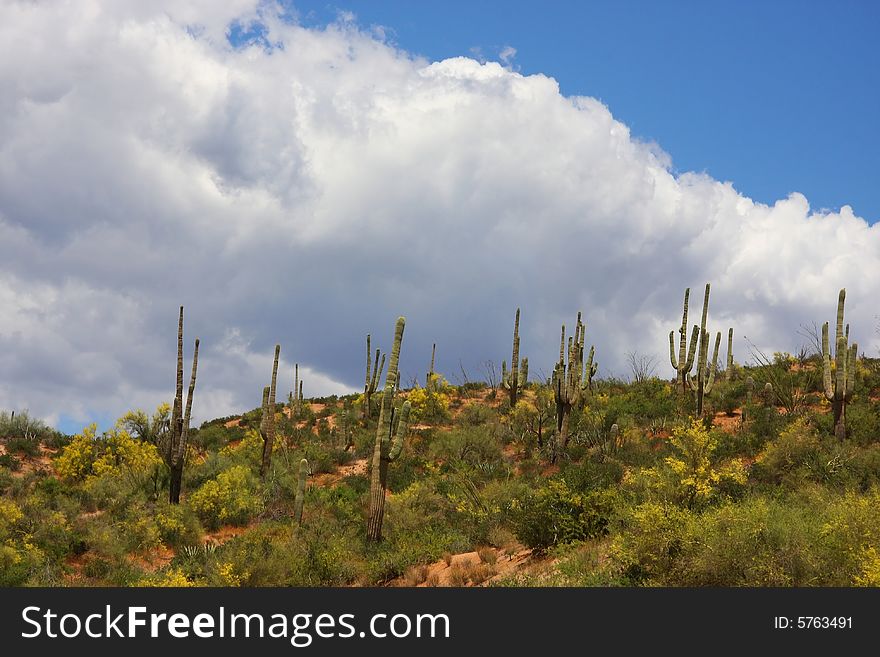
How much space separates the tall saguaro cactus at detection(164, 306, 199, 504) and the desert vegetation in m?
0.06

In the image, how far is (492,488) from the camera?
1998cm

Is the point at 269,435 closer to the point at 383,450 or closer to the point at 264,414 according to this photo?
the point at 264,414

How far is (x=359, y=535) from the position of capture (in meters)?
17.9

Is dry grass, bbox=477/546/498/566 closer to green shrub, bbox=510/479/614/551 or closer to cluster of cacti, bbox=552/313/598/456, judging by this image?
green shrub, bbox=510/479/614/551

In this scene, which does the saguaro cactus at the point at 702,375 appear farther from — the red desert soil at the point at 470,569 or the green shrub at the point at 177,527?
the green shrub at the point at 177,527

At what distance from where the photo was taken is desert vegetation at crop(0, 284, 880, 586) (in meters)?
10.6

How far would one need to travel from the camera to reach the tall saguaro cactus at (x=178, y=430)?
22.7 meters

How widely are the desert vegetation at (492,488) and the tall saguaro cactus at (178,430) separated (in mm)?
65

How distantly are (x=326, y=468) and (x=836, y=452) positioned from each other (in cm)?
1793

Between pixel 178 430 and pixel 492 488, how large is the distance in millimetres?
10721

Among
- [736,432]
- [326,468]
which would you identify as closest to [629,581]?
[736,432]

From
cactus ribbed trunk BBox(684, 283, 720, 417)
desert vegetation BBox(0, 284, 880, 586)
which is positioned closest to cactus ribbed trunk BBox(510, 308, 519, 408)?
desert vegetation BBox(0, 284, 880, 586)
